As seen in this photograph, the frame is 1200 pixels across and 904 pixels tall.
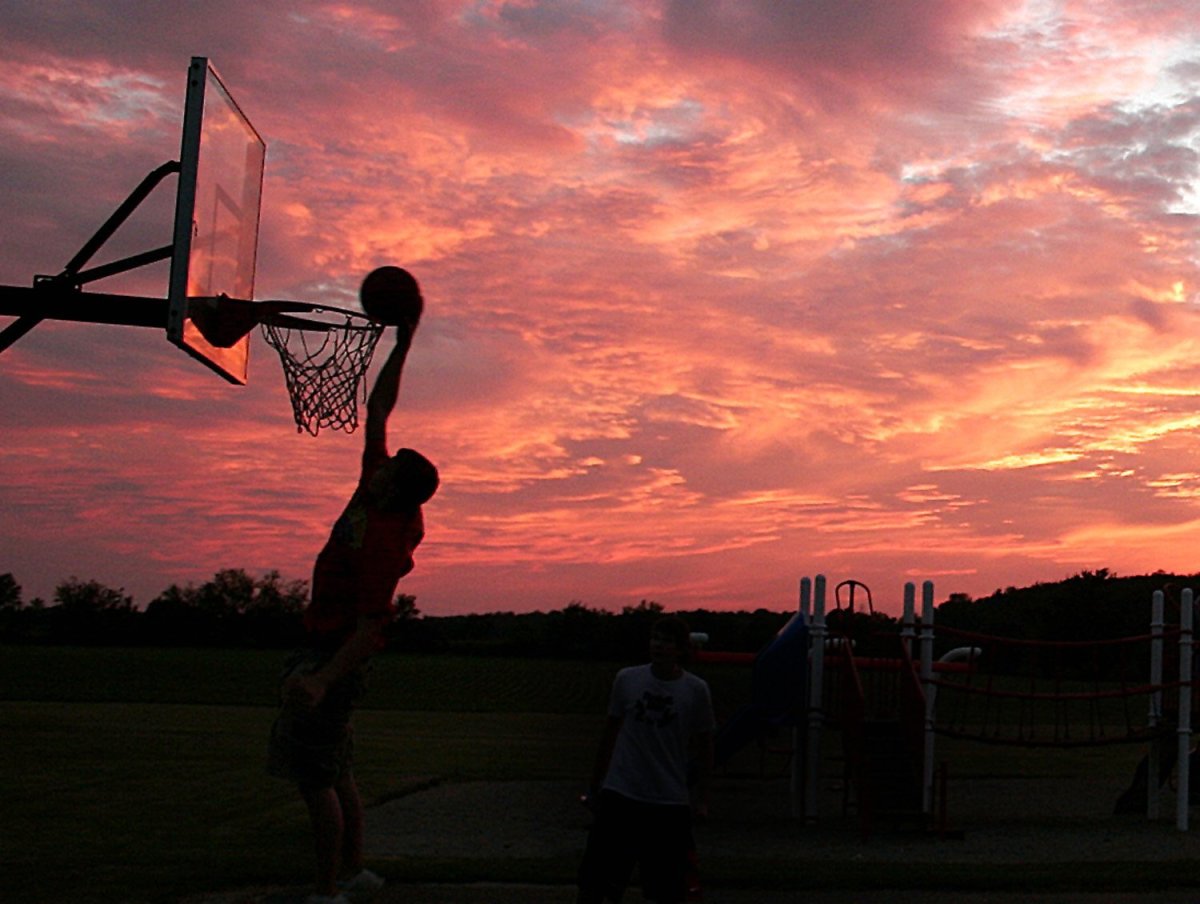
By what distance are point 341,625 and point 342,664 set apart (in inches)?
9.0

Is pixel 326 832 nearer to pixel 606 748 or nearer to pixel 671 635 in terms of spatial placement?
pixel 606 748

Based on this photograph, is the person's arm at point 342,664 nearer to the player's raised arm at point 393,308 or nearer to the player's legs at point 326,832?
the player's legs at point 326,832

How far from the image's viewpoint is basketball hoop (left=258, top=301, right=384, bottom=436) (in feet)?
34.1

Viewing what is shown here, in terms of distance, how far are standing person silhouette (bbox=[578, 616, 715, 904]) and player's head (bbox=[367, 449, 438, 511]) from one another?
1.38 m

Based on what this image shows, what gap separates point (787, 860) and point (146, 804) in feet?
19.6

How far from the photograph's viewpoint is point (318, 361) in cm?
1053

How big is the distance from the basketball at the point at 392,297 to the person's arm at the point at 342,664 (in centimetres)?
173

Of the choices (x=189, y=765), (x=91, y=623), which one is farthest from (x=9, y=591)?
(x=189, y=765)

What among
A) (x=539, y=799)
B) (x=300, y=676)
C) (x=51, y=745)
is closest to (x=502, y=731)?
(x=51, y=745)

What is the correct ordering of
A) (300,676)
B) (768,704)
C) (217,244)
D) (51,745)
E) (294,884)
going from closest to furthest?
(300,676), (294,884), (217,244), (768,704), (51,745)

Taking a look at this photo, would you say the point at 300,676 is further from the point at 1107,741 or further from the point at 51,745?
the point at 51,745

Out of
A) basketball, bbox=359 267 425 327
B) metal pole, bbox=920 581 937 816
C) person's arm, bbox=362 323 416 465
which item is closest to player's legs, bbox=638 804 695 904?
person's arm, bbox=362 323 416 465

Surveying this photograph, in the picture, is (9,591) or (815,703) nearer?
(815,703)

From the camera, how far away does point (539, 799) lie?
583 inches
